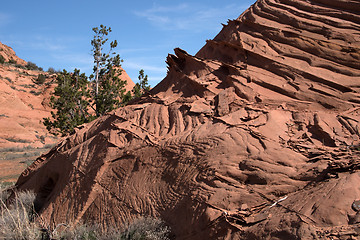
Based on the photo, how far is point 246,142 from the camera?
15.3ft

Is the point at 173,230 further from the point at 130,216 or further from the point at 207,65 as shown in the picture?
the point at 207,65

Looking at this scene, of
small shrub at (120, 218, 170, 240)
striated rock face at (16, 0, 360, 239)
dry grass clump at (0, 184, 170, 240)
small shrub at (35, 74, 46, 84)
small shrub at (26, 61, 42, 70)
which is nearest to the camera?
striated rock face at (16, 0, 360, 239)

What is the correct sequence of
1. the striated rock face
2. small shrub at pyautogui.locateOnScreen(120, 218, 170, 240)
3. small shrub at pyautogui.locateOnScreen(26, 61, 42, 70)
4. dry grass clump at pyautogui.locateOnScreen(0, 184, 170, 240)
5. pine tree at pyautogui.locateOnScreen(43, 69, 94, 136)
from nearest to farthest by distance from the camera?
the striated rock face, small shrub at pyautogui.locateOnScreen(120, 218, 170, 240), dry grass clump at pyautogui.locateOnScreen(0, 184, 170, 240), pine tree at pyautogui.locateOnScreen(43, 69, 94, 136), small shrub at pyautogui.locateOnScreen(26, 61, 42, 70)

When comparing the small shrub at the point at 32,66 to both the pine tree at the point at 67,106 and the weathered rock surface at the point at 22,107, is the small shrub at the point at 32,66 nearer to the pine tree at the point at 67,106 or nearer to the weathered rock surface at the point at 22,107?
the weathered rock surface at the point at 22,107

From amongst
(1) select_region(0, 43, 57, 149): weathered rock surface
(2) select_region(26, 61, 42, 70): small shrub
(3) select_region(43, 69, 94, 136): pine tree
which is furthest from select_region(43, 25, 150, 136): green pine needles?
(2) select_region(26, 61, 42, 70): small shrub

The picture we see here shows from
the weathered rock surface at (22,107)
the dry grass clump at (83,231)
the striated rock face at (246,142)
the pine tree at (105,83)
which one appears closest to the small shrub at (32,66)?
the weathered rock surface at (22,107)

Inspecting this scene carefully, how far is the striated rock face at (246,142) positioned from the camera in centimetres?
403

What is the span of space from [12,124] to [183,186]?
98.7ft

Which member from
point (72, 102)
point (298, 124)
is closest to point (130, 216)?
point (298, 124)

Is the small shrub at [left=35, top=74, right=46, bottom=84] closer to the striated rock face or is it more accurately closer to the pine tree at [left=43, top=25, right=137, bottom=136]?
the pine tree at [left=43, top=25, right=137, bottom=136]

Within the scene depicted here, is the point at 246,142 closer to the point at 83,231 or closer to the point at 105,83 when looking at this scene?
the point at 83,231

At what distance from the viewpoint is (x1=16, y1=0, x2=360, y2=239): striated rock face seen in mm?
4031

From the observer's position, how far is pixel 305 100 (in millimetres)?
5020

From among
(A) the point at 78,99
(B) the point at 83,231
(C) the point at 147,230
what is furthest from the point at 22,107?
(C) the point at 147,230
